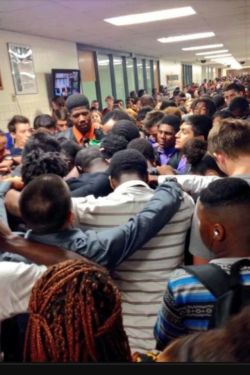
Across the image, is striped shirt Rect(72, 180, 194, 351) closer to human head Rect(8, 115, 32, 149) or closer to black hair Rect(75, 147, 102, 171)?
black hair Rect(75, 147, 102, 171)

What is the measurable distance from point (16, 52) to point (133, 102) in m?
2.52

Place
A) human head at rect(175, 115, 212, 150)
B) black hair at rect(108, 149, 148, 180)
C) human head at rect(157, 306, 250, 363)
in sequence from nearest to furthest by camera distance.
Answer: human head at rect(157, 306, 250, 363) → black hair at rect(108, 149, 148, 180) → human head at rect(175, 115, 212, 150)

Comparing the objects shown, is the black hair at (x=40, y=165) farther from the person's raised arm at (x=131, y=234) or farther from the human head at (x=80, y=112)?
the human head at (x=80, y=112)

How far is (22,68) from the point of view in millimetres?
5090

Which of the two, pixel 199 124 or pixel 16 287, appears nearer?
pixel 16 287

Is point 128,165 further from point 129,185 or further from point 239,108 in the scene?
point 239,108

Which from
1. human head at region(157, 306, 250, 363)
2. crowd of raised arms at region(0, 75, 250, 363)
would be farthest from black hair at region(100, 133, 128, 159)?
human head at region(157, 306, 250, 363)

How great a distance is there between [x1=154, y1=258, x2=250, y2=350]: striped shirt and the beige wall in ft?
14.3

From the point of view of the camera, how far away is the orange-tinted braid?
611 mm

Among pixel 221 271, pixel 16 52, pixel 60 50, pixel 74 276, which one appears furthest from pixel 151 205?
pixel 60 50

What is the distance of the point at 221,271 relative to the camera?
78 cm

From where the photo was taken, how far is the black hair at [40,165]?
140 cm

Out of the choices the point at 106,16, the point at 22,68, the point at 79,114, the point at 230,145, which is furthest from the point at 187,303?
the point at 22,68

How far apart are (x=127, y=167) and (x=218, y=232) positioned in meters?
0.52
